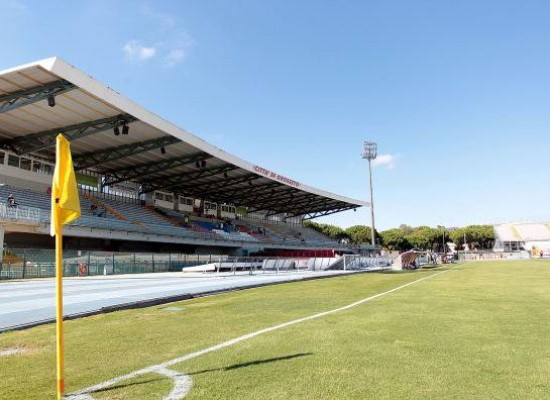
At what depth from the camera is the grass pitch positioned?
12.1 ft

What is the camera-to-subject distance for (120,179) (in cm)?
4431

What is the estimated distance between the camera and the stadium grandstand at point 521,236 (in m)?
110

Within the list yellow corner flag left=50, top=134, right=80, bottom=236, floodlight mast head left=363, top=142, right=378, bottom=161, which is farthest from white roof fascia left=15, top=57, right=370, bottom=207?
floodlight mast head left=363, top=142, right=378, bottom=161

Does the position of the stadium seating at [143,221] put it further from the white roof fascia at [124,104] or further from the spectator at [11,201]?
the white roof fascia at [124,104]

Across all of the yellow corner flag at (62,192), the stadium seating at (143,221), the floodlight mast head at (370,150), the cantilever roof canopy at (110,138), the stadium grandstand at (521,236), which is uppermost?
the floodlight mast head at (370,150)

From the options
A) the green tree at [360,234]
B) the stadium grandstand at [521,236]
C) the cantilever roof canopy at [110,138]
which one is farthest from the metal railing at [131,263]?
the stadium grandstand at [521,236]

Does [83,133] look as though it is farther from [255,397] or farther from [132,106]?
[255,397]

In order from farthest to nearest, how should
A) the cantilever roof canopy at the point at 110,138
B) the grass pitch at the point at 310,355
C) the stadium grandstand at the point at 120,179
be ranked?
the stadium grandstand at the point at 120,179, the cantilever roof canopy at the point at 110,138, the grass pitch at the point at 310,355

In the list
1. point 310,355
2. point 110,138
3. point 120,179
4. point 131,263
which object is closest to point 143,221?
point 120,179

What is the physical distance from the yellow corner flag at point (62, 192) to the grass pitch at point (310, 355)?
1552 millimetres

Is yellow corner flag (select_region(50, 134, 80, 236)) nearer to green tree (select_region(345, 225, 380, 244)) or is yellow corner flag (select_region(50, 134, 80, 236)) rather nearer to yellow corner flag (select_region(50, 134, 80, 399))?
yellow corner flag (select_region(50, 134, 80, 399))

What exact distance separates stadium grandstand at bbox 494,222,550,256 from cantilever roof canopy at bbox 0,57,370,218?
3008 inches

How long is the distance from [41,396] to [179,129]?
2975 cm

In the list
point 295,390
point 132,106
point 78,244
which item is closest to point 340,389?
point 295,390
